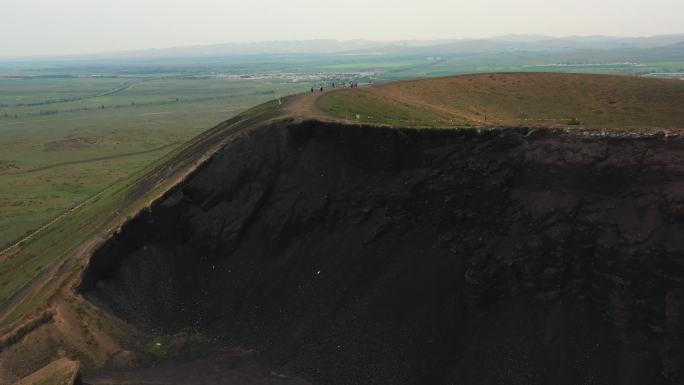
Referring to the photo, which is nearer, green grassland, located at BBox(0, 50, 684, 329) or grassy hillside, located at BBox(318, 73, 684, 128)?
green grassland, located at BBox(0, 50, 684, 329)

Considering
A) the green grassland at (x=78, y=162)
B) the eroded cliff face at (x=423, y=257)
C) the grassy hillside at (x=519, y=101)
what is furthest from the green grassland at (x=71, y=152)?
the grassy hillside at (x=519, y=101)

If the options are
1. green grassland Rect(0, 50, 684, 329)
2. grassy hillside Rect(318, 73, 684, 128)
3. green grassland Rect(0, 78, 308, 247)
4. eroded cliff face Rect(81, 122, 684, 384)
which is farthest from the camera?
green grassland Rect(0, 78, 308, 247)

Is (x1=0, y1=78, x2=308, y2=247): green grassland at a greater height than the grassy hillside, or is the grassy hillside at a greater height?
the grassy hillside

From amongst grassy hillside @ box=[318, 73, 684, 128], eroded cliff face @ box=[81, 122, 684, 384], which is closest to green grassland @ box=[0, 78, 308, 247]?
eroded cliff face @ box=[81, 122, 684, 384]

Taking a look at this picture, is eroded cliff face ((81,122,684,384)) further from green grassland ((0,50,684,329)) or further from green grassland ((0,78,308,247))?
green grassland ((0,78,308,247))

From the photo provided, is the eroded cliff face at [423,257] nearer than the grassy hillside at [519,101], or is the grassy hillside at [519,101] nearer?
the eroded cliff face at [423,257]

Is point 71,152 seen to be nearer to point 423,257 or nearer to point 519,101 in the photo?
point 519,101

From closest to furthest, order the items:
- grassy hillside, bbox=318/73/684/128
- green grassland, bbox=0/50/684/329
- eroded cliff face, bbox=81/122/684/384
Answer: eroded cliff face, bbox=81/122/684/384
green grassland, bbox=0/50/684/329
grassy hillside, bbox=318/73/684/128

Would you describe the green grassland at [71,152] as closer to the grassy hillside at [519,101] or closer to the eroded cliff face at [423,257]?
the eroded cliff face at [423,257]
